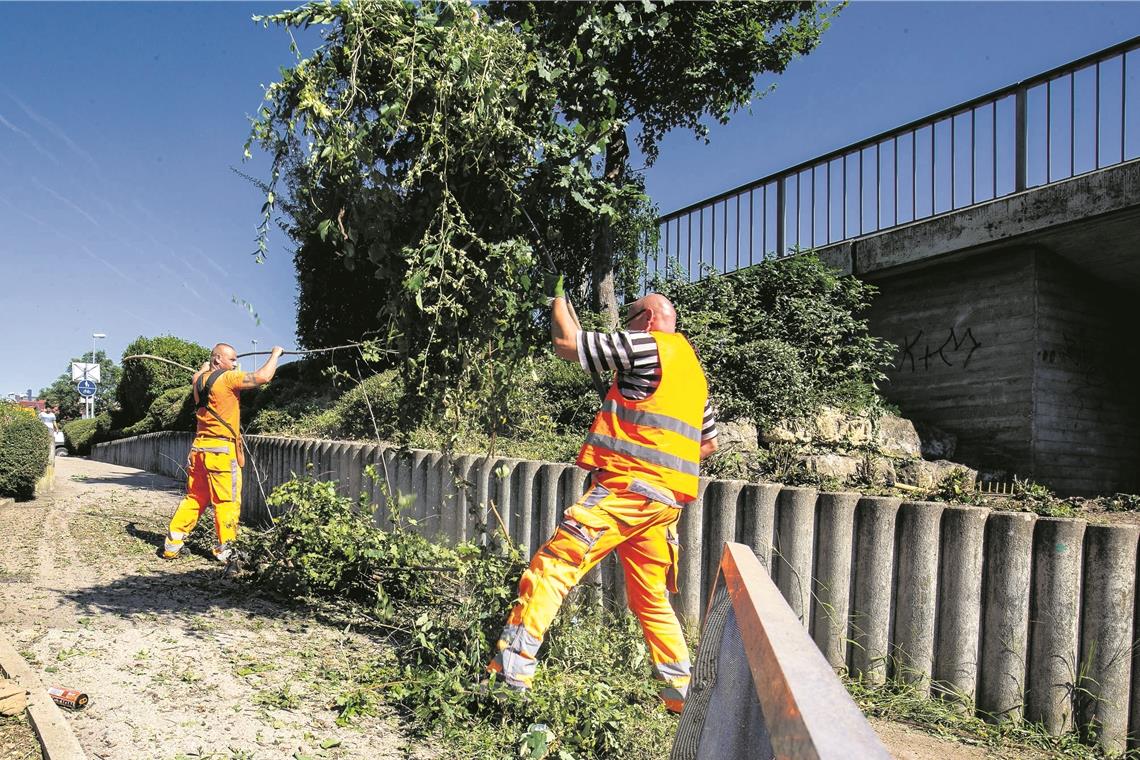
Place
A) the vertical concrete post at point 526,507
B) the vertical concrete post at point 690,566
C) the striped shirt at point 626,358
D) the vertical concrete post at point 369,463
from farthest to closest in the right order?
1. the vertical concrete post at point 369,463
2. the vertical concrete post at point 526,507
3. the vertical concrete post at point 690,566
4. the striped shirt at point 626,358

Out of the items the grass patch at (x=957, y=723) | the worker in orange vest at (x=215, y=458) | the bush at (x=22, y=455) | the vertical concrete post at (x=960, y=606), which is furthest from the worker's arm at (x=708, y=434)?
the bush at (x=22, y=455)

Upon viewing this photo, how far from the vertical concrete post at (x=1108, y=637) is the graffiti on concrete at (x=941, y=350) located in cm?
A: 585

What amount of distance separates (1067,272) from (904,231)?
1.74 meters

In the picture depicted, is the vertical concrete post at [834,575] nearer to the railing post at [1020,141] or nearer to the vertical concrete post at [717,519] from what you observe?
the vertical concrete post at [717,519]

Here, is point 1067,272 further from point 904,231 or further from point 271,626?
point 271,626

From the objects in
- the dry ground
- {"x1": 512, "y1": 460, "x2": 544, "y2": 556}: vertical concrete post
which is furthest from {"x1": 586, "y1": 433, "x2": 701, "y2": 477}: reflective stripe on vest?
{"x1": 512, "y1": 460, "x2": 544, "y2": 556}: vertical concrete post

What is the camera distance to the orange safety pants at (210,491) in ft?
23.9

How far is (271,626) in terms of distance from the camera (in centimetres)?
530

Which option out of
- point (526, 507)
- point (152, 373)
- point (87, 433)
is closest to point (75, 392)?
point (87, 433)

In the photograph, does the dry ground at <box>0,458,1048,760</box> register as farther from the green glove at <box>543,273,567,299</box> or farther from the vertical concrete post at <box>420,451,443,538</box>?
the green glove at <box>543,273,567,299</box>

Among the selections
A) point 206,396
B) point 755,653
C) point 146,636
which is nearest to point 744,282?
point 206,396

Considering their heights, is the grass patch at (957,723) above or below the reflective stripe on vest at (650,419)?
below

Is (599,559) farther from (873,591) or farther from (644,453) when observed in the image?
(873,591)

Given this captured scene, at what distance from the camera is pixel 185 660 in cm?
445
